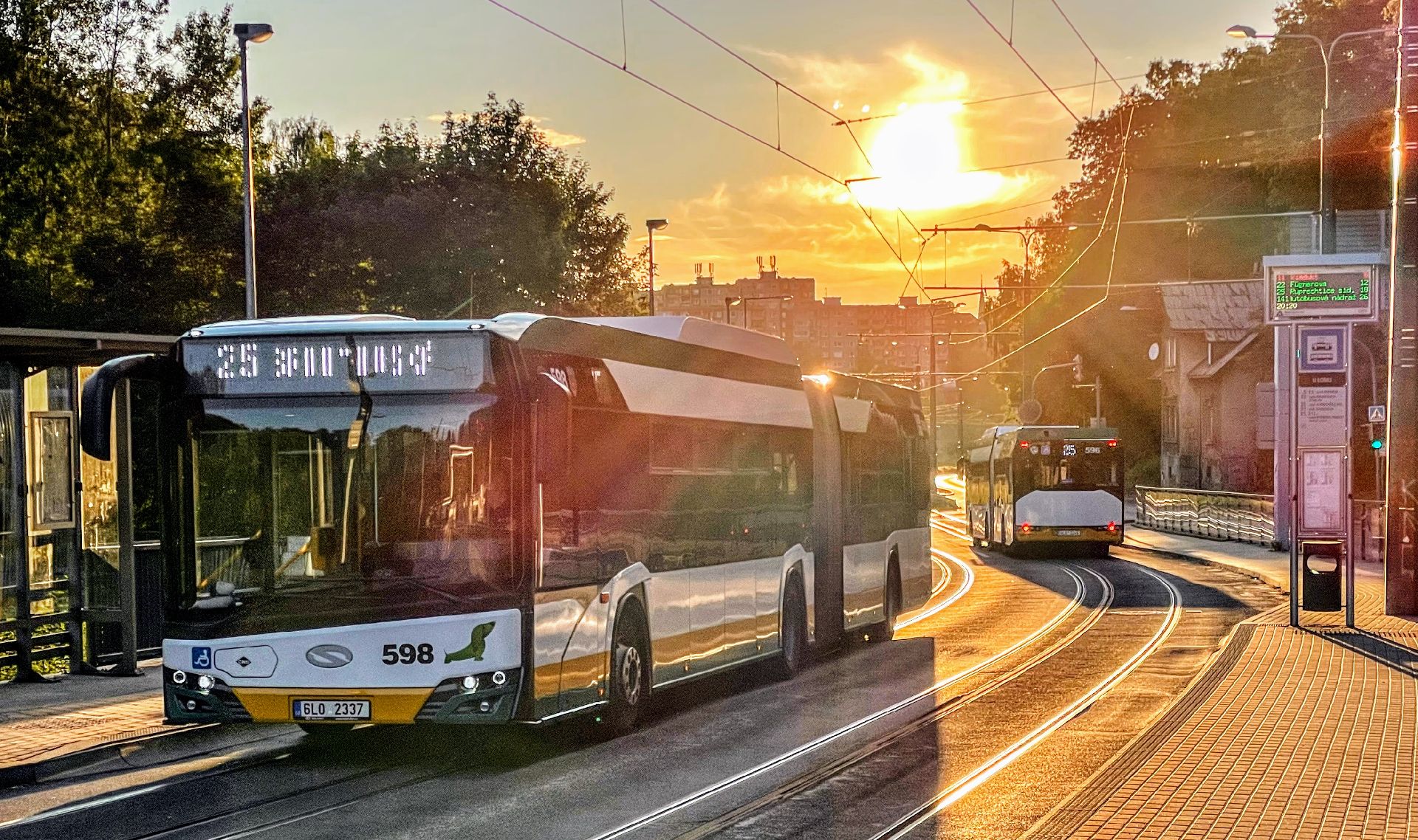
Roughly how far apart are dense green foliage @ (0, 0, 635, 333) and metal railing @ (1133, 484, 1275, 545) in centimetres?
2112

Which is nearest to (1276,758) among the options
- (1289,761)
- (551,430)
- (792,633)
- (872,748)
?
(1289,761)

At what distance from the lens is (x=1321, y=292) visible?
813 inches

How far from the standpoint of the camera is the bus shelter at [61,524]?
15.5 m

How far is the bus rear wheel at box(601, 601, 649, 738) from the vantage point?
13.2 metres

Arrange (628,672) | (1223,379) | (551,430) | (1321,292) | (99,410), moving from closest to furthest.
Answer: (99,410) < (551,430) < (628,672) < (1321,292) < (1223,379)

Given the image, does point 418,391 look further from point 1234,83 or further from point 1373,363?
point 1234,83

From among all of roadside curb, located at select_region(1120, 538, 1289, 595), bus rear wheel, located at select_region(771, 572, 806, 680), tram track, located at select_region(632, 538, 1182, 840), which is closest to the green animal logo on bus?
tram track, located at select_region(632, 538, 1182, 840)

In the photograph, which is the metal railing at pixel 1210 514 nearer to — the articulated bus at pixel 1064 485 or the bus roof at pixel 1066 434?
the articulated bus at pixel 1064 485

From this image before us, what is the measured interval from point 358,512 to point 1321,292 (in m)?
13.4

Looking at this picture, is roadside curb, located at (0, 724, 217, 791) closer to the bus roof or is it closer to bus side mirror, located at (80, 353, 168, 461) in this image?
bus side mirror, located at (80, 353, 168, 461)

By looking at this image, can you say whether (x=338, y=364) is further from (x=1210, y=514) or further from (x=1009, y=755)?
(x=1210, y=514)

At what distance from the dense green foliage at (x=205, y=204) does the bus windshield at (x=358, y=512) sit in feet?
129

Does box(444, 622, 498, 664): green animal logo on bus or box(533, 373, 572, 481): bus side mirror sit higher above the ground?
box(533, 373, 572, 481): bus side mirror

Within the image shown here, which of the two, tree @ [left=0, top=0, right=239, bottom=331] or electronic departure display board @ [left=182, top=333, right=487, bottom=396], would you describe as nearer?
electronic departure display board @ [left=182, top=333, right=487, bottom=396]
